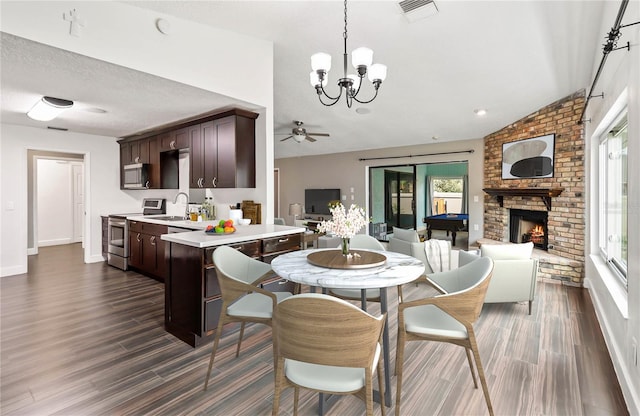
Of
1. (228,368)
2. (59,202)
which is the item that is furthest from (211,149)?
(59,202)

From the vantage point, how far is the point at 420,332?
1.81 m

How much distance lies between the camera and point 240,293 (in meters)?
2.03

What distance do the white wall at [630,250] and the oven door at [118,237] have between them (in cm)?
581

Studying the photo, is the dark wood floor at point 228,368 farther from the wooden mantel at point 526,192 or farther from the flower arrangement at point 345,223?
the wooden mantel at point 526,192

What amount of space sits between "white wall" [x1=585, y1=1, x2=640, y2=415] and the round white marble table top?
4.33ft

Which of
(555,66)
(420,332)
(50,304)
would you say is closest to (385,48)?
(555,66)

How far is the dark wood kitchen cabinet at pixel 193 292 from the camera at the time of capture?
2650 mm

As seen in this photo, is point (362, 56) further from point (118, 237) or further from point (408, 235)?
point (118, 237)

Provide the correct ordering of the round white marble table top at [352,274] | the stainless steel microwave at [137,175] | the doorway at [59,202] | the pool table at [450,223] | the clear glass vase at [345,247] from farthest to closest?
the doorway at [59,202]
the pool table at [450,223]
the stainless steel microwave at [137,175]
the clear glass vase at [345,247]
the round white marble table top at [352,274]

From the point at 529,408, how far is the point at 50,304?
457cm

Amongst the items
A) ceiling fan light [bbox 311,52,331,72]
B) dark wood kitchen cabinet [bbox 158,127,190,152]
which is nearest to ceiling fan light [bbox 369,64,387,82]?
ceiling fan light [bbox 311,52,331,72]

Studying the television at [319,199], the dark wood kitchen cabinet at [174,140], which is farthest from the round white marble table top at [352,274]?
the television at [319,199]

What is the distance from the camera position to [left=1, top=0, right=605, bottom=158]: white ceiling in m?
2.81

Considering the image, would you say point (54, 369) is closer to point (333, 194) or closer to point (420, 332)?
point (420, 332)
